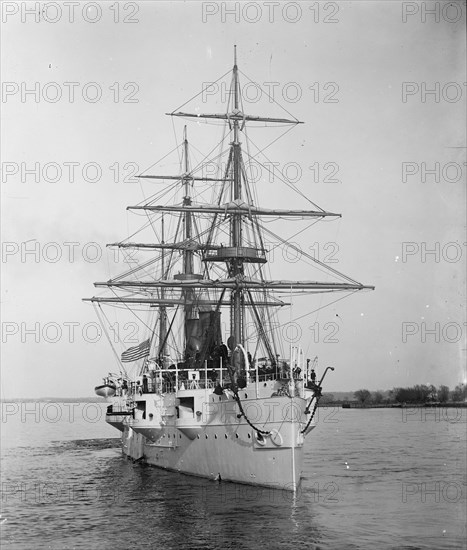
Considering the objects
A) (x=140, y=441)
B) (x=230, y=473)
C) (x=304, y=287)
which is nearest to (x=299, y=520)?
(x=230, y=473)

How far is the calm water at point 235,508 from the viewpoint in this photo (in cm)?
2444

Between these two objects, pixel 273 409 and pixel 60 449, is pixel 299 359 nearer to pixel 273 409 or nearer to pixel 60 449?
pixel 273 409

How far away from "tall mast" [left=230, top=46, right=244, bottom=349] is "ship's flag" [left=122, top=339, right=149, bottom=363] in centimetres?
1068

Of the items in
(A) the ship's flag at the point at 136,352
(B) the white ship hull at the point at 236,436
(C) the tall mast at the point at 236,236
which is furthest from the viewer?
(A) the ship's flag at the point at 136,352

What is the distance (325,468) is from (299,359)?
38.5ft

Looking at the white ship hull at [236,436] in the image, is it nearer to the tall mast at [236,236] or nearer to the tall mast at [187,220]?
the tall mast at [236,236]

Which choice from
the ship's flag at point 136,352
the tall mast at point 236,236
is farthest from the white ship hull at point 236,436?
the ship's flag at point 136,352

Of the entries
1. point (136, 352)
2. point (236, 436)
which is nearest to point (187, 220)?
point (136, 352)

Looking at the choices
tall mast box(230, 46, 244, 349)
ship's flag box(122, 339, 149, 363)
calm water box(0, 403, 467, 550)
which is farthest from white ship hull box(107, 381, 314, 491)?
ship's flag box(122, 339, 149, 363)

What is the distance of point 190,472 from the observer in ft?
122

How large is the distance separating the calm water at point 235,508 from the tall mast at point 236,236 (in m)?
7.77

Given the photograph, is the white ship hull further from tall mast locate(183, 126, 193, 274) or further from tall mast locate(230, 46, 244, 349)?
tall mast locate(183, 126, 193, 274)

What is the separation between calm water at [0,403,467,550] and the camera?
2444 cm

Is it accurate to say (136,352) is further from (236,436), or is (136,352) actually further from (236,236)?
(236,436)
